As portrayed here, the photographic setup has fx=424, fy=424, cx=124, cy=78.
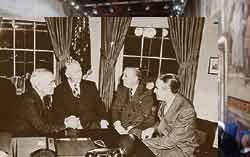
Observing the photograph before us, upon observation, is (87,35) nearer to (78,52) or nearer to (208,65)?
(78,52)

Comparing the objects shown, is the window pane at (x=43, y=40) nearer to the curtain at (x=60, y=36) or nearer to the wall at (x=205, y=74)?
the curtain at (x=60, y=36)

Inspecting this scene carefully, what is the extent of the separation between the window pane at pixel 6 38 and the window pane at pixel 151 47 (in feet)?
0.81

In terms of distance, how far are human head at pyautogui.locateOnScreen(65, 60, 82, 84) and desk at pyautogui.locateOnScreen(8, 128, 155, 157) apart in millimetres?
100

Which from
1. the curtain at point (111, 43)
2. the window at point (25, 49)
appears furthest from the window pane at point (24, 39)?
the curtain at point (111, 43)

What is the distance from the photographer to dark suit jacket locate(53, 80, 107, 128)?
0.79 m

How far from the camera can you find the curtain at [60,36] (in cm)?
78

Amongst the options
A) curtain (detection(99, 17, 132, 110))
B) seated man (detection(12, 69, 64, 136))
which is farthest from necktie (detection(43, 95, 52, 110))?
curtain (detection(99, 17, 132, 110))

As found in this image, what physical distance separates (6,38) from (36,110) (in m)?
0.14

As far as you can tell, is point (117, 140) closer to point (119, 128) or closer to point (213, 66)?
point (119, 128)

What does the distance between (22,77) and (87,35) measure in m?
0.14

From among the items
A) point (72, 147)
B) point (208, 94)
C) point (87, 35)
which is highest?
point (87, 35)

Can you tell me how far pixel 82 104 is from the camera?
796 mm

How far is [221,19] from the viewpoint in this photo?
899 millimetres

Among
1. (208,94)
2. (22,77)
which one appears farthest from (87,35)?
(208,94)
